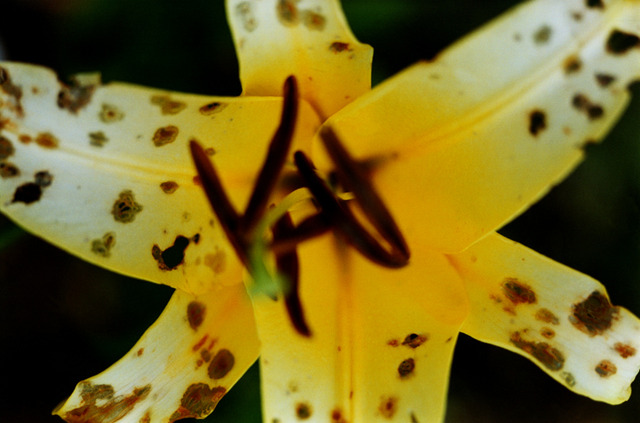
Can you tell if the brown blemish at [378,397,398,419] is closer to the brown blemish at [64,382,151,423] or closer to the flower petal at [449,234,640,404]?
the flower petal at [449,234,640,404]

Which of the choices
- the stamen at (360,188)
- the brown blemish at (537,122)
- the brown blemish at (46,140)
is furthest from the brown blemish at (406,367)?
the brown blemish at (46,140)

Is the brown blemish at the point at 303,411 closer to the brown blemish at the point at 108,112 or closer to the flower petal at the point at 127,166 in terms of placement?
the flower petal at the point at 127,166

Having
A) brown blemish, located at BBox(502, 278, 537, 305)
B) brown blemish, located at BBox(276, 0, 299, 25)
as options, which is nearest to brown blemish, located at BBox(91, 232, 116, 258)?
brown blemish, located at BBox(276, 0, 299, 25)

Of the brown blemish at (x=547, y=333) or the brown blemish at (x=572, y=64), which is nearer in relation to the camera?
the brown blemish at (x=572, y=64)

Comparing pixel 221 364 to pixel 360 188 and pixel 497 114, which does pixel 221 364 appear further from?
pixel 497 114

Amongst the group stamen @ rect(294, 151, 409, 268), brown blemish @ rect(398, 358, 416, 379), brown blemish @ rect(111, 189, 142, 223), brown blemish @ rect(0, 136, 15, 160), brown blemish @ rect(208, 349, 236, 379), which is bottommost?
brown blemish @ rect(398, 358, 416, 379)

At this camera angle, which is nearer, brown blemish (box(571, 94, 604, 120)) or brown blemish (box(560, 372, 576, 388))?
brown blemish (box(571, 94, 604, 120))

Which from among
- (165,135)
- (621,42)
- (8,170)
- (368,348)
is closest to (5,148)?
(8,170)
